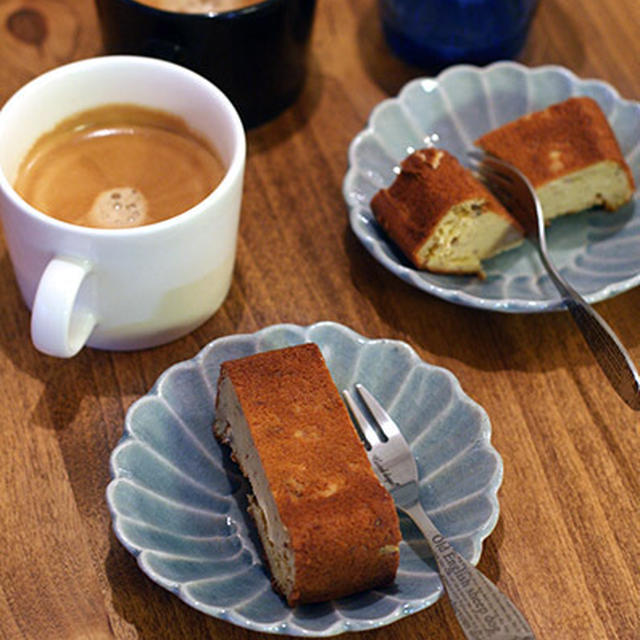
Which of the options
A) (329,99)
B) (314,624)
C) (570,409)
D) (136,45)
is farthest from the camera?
(329,99)

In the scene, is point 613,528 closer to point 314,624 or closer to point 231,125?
point 314,624

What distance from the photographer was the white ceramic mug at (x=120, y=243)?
908 mm

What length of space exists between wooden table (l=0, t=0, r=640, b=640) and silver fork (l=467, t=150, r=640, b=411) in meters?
0.05

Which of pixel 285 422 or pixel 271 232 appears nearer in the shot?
pixel 285 422

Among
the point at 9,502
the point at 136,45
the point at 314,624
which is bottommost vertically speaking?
the point at 9,502

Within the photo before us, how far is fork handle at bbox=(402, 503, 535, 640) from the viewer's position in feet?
2.60

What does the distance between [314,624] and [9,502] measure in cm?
34

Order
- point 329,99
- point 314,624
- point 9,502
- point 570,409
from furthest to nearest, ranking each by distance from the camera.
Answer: point 329,99 < point 570,409 < point 9,502 < point 314,624

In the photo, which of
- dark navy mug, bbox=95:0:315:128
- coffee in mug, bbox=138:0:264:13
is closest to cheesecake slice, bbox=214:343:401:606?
dark navy mug, bbox=95:0:315:128

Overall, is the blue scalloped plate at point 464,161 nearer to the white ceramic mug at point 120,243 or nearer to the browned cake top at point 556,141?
the browned cake top at point 556,141

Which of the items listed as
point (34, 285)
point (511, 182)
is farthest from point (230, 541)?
point (511, 182)

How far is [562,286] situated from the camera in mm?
1102

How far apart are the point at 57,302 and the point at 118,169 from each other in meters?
0.23

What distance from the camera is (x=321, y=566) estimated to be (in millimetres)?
812
